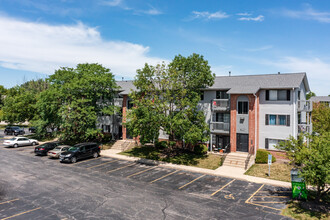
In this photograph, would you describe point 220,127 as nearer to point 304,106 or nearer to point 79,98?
point 304,106

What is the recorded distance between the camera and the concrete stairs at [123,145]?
34116 mm

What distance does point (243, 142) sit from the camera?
2753 centimetres

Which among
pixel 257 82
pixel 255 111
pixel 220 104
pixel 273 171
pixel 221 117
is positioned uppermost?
pixel 257 82

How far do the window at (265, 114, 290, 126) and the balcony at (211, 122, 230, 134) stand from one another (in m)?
4.75

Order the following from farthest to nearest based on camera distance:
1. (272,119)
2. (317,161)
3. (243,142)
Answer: (243,142) → (272,119) → (317,161)

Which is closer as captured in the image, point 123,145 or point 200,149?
point 200,149

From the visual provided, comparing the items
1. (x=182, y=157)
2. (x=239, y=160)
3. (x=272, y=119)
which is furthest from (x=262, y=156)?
(x=182, y=157)

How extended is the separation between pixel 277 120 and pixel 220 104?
7.01m

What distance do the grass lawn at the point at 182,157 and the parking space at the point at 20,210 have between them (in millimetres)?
15569

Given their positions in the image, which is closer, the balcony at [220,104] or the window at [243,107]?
the window at [243,107]

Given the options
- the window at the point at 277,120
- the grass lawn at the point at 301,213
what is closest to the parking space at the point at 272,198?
the grass lawn at the point at 301,213

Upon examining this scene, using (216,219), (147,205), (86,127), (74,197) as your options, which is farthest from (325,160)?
(86,127)

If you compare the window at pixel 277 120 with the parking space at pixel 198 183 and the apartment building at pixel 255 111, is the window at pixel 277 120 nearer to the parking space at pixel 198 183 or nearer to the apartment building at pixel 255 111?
the apartment building at pixel 255 111

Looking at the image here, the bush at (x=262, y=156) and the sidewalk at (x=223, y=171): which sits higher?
the bush at (x=262, y=156)
